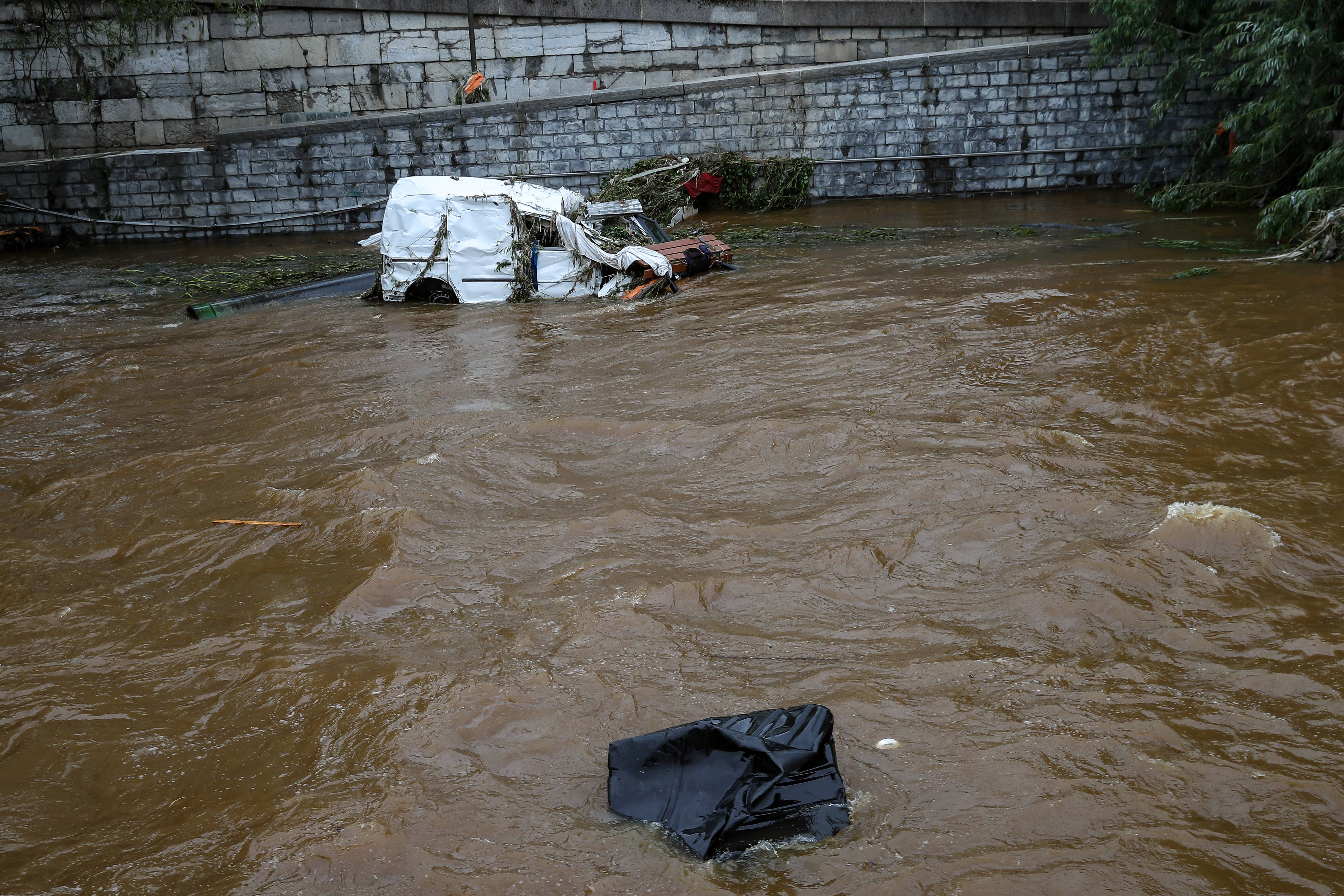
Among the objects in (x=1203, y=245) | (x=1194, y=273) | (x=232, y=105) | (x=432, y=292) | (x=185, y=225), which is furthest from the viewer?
(x=232, y=105)

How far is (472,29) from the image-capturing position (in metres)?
19.9

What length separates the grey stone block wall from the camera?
18750 mm

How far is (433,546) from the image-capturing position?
5.29 m

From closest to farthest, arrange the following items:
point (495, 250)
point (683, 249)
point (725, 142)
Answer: point (495, 250) → point (683, 249) → point (725, 142)

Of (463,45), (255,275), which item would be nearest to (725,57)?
(463,45)

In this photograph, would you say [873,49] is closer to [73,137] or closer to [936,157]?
[936,157]

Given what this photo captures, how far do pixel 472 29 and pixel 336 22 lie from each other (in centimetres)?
296

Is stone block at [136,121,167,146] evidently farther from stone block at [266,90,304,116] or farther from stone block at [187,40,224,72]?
stone block at [266,90,304,116]

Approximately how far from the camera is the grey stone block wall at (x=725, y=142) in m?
18.8

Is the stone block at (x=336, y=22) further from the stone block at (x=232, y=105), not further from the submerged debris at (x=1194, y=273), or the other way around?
the submerged debris at (x=1194, y=273)

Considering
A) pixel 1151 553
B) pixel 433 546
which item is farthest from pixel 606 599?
pixel 1151 553

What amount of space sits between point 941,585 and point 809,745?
5.62 ft

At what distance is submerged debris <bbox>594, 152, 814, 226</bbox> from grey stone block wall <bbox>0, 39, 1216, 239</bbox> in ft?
1.14

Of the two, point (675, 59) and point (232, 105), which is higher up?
point (675, 59)
